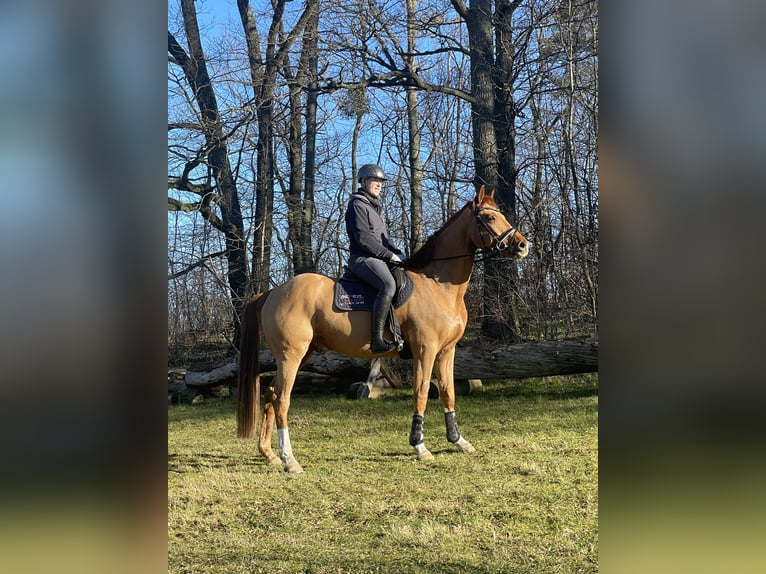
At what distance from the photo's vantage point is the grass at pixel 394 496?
2926 mm

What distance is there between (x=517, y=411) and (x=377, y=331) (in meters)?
2.23

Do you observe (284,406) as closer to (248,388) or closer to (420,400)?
(248,388)

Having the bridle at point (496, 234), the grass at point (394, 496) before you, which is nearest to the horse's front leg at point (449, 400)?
the grass at point (394, 496)

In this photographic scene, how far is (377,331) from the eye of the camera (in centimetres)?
453

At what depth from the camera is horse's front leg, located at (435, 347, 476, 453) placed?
4.73 meters

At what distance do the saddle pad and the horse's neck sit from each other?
0.28m

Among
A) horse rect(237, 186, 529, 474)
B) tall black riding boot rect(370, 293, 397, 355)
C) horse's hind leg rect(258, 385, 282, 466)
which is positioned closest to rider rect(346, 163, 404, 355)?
tall black riding boot rect(370, 293, 397, 355)

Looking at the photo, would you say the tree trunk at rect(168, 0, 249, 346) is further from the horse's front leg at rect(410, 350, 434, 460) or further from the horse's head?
the horse's head

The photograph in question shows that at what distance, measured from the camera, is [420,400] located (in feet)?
15.1

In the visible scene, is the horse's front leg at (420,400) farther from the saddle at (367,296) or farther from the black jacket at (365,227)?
the black jacket at (365,227)

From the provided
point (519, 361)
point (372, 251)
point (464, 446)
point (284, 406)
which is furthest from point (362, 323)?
point (519, 361)

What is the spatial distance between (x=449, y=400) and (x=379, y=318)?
924mm
